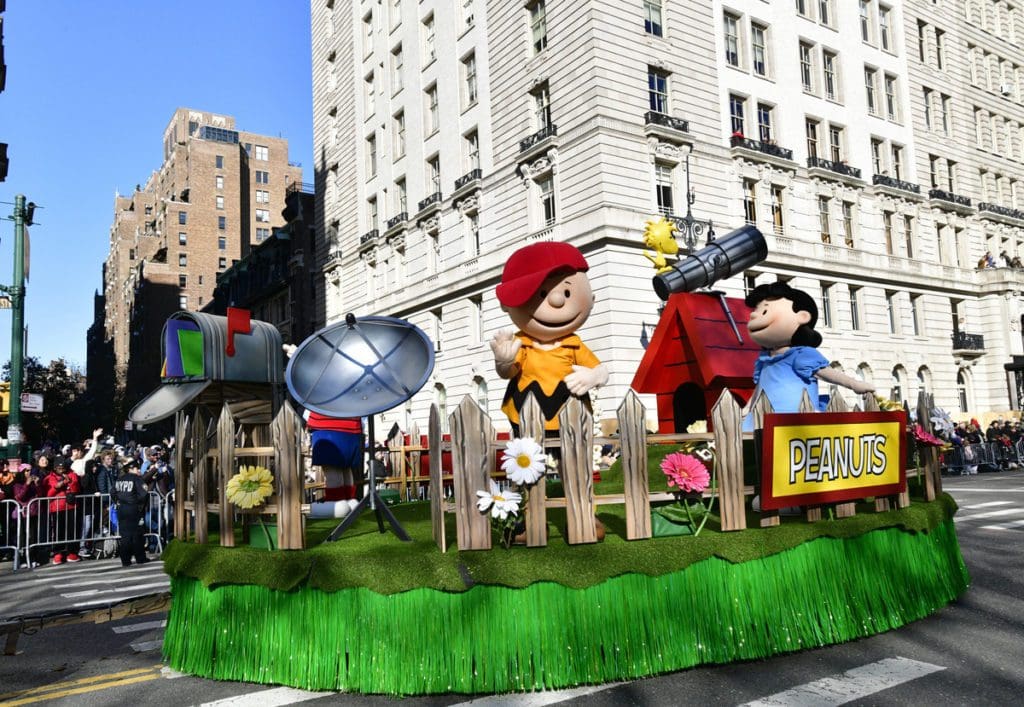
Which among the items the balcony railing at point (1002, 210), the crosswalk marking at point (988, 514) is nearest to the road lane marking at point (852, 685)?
the crosswalk marking at point (988, 514)

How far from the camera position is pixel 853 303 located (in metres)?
31.7

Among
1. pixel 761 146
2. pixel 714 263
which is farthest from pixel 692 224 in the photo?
pixel 714 263

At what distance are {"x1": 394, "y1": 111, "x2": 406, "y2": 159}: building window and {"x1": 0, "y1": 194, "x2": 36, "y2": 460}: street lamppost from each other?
66.4 feet

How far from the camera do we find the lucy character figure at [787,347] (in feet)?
20.5

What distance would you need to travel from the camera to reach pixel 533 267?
599cm

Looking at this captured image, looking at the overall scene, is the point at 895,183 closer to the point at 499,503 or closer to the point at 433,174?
the point at 433,174

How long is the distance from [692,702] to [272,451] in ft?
9.63

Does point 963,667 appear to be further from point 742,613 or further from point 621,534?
point 621,534

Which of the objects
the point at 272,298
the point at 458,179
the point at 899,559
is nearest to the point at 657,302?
the point at 458,179

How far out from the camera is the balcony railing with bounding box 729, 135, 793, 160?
90.2ft

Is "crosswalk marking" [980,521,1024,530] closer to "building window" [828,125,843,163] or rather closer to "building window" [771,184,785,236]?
"building window" [771,184,785,236]

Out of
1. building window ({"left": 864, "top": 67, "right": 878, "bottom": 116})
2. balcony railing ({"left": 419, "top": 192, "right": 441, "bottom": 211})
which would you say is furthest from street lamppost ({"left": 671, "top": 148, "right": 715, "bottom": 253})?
building window ({"left": 864, "top": 67, "right": 878, "bottom": 116})

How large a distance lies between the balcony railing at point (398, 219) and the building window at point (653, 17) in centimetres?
1394

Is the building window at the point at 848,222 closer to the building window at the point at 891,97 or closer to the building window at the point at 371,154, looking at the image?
the building window at the point at 891,97
